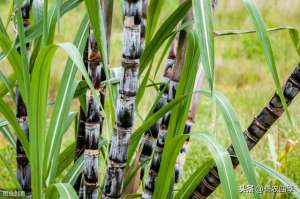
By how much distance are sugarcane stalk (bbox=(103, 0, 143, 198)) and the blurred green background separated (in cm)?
44

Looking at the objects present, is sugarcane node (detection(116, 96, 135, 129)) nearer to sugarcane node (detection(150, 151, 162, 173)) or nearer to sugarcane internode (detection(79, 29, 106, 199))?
sugarcane internode (detection(79, 29, 106, 199))

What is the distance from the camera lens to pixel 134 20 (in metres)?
0.68

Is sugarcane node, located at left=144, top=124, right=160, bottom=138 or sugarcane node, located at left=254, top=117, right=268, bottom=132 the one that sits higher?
sugarcane node, located at left=254, top=117, right=268, bottom=132

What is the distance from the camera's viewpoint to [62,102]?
2.55 ft

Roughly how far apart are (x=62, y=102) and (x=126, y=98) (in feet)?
0.35

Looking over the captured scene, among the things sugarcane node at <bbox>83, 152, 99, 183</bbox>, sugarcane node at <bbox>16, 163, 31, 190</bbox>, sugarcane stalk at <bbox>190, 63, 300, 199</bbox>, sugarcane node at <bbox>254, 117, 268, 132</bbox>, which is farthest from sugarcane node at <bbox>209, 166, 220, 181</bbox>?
sugarcane node at <bbox>16, 163, 31, 190</bbox>

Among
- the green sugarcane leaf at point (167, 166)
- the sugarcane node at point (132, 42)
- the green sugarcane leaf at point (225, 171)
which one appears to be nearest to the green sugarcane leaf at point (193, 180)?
the green sugarcane leaf at point (167, 166)

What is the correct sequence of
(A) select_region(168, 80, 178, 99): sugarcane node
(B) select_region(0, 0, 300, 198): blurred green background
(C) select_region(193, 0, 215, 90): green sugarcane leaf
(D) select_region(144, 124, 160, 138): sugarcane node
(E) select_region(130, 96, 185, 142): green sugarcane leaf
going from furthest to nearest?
(B) select_region(0, 0, 300, 198): blurred green background < (D) select_region(144, 124, 160, 138): sugarcane node < (A) select_region(168, 80, 178, 99): sugarcane node < (E) select_region(130, 96, 185, 142): green sugarcane leaf < (C) select_region(193, 0, 215, 90): green sugarcane leaf

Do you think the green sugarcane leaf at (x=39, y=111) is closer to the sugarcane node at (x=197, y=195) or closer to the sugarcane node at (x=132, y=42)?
the sugarcane node at (x=132, y=42)

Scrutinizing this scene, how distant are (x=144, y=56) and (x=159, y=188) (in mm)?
202

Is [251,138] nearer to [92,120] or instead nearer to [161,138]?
[161,138]

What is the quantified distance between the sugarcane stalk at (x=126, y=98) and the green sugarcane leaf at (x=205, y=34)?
117 mm

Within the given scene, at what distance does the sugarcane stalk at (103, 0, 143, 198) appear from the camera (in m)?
0.69

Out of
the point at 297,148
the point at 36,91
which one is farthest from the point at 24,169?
the point at 297,148
